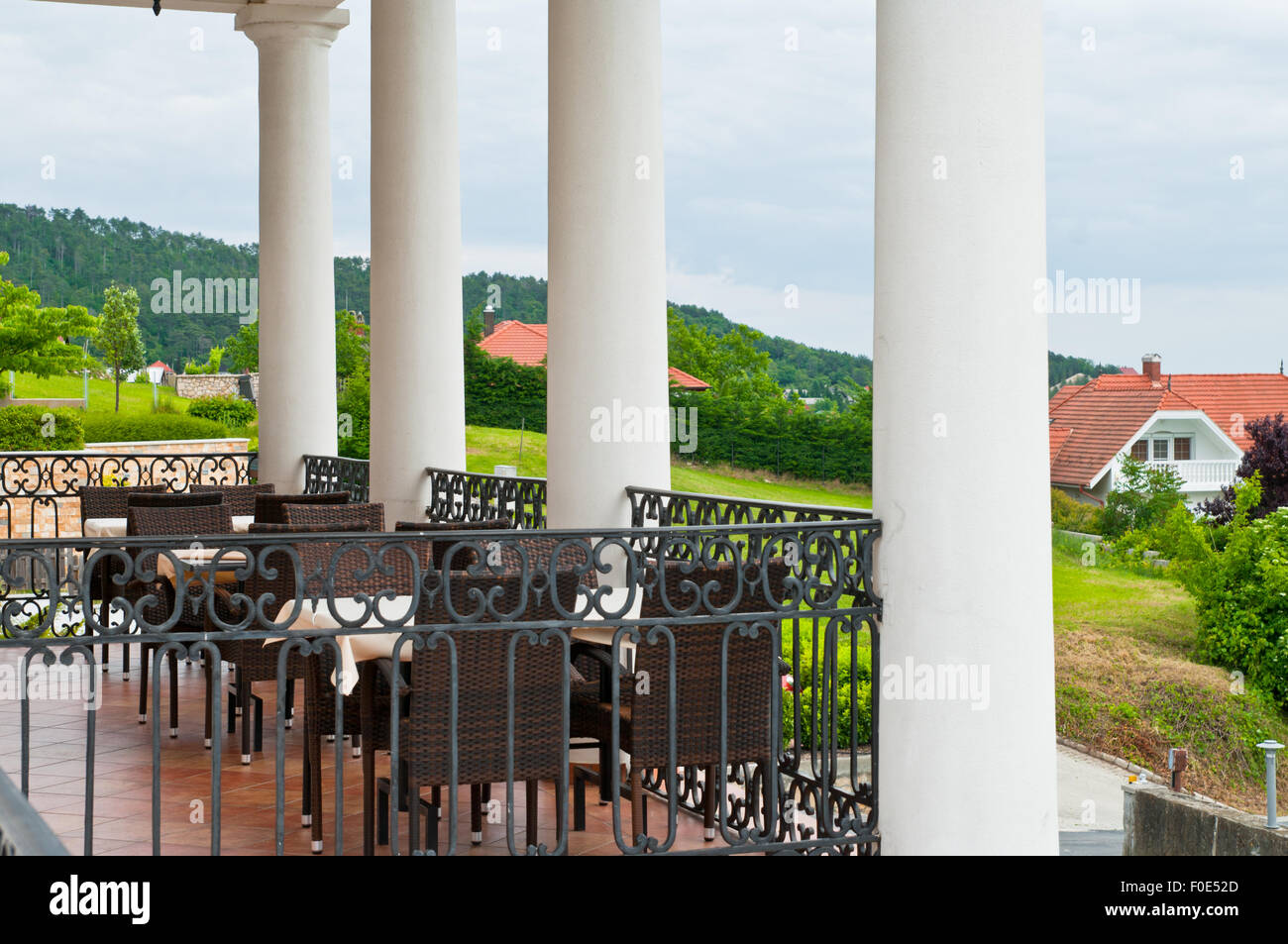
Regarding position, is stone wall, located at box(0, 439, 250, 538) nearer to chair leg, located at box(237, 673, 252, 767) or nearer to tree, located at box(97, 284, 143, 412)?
chair leg, located at box(237, 673, 252, 767)

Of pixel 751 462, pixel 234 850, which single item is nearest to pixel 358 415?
pixel 751 462

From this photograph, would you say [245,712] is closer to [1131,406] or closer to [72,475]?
[72,475]

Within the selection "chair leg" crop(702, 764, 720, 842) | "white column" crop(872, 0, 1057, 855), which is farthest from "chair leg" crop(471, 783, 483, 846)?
"white column" crop(872, 0, 1057, 855)

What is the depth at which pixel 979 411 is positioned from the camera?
439cm

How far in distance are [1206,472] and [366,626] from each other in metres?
60.8

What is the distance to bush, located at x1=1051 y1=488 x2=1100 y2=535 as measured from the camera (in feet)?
172

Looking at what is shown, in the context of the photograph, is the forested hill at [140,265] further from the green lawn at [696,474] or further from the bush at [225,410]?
the green lawn at [696,474]

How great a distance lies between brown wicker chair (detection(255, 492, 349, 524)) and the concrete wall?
17.8 metres

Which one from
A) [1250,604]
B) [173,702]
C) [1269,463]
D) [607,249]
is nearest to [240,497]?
[173,702]

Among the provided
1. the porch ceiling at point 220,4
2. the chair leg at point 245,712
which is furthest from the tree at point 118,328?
the chair leg at point 245,712

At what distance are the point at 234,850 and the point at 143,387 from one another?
51.2 m

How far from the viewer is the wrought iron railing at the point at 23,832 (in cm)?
151
